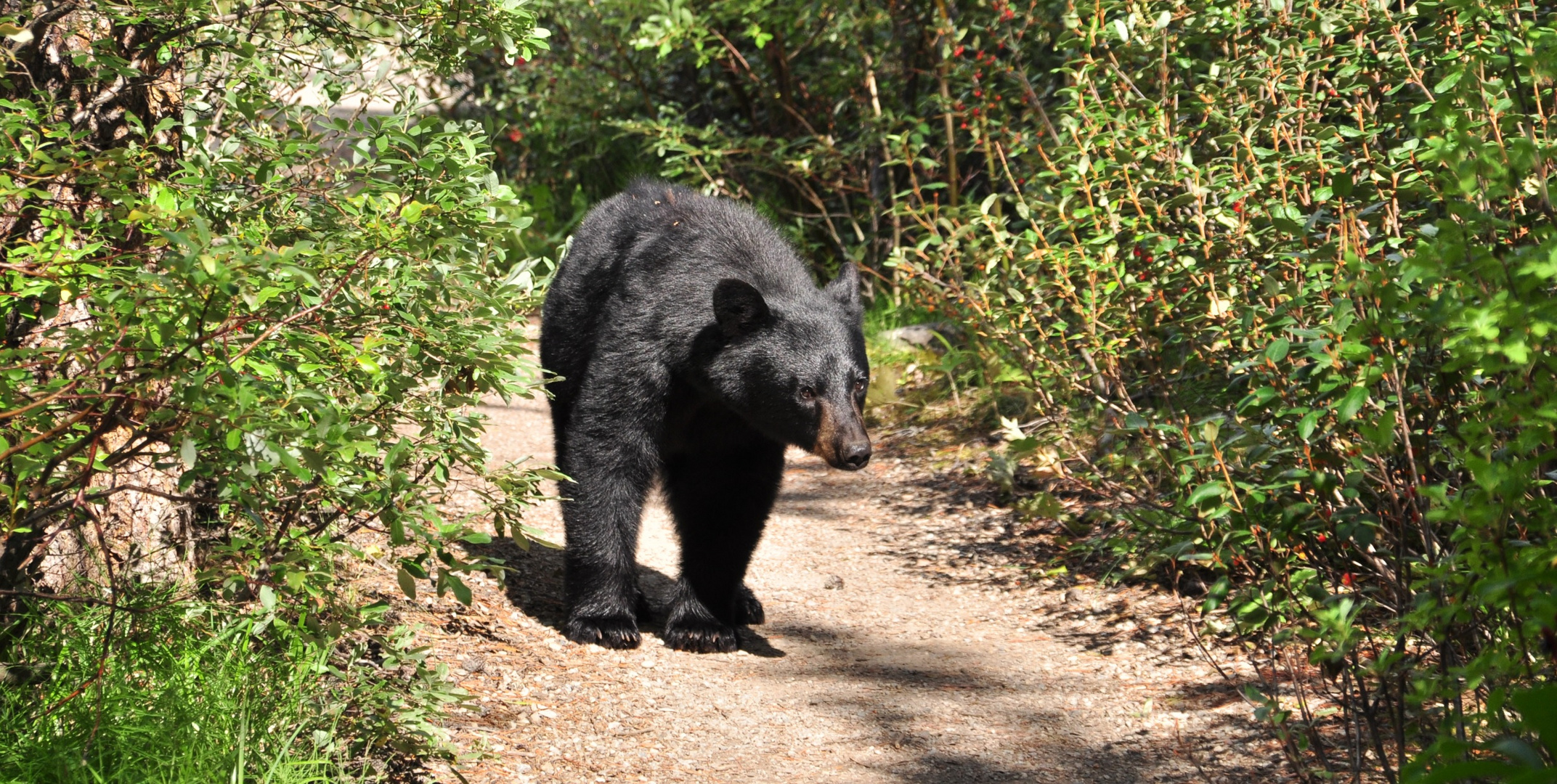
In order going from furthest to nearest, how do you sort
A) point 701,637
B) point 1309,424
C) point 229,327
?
point 701,637, point 1309,424, point 229,327

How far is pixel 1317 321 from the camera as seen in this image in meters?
3.41

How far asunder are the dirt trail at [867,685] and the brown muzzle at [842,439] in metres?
0.77

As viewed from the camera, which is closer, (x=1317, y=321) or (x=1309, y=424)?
(x=1309, y=424)

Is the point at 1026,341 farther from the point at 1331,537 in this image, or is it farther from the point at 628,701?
the point at 628,701

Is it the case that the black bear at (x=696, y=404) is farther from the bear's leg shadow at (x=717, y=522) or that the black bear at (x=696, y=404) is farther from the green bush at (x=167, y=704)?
the green bush at (x=167, y=704)

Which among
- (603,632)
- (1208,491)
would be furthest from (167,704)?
(1208,491)

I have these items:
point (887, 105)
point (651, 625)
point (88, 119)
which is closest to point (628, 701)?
point (651, 625)

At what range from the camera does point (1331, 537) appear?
11.0 feet

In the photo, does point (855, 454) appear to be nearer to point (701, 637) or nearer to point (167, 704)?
point (701, 637)

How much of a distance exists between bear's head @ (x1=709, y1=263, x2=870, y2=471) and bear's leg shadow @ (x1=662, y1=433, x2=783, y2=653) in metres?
0.35

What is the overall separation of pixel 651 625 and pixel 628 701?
A: 0.96 meters

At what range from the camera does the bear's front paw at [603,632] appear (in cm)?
477

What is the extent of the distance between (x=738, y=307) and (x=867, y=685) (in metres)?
1.48

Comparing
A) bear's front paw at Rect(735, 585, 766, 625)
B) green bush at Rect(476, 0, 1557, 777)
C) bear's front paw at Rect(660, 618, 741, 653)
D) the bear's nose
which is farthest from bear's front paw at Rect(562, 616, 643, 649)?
green bush at Rect(476, 0, 1557, 777)
